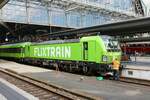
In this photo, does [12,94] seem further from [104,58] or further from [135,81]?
[104,58]

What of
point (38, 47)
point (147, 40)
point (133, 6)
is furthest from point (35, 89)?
point (133, 6)

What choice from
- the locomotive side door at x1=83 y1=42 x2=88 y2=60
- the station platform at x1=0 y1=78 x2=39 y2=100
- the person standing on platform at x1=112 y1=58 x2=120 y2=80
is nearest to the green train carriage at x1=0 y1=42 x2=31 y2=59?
the locomotive side door at x1=83 y1=42 x2=88 y2=60

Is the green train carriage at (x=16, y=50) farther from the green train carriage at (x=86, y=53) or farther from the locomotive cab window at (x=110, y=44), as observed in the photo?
the locomotive cab window at (x=110, y=44)

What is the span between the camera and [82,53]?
24.1 metres

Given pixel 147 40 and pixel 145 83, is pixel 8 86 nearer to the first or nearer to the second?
pixel 145 83

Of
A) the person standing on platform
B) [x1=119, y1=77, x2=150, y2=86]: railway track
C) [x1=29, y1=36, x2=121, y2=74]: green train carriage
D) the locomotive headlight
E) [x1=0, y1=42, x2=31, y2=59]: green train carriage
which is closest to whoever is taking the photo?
[x1=119, y1=77, x2=150, y2=86]: railway track

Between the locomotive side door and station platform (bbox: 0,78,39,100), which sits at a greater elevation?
the locomotive side door

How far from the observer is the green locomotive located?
866 inches

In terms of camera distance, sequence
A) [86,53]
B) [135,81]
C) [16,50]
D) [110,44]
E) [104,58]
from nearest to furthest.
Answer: [135,81], [104,58], [110,44], [86,53], [16,50]

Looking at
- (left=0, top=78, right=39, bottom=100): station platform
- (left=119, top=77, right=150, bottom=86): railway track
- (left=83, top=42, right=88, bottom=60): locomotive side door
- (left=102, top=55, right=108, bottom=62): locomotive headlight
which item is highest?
(left=83, top=42, right=88, bottom=60): locomotive side door

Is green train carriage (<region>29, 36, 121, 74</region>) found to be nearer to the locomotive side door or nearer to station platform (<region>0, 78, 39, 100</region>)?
the locomotive side door

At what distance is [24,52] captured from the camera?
3934 cm

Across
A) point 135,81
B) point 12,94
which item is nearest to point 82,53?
point 135,81

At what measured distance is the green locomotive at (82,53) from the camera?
2198 cm
